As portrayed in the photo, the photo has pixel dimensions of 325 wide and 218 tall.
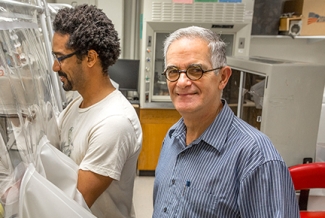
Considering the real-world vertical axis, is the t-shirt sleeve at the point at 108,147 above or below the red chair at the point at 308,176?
above

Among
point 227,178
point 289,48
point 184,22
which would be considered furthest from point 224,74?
point 289,48

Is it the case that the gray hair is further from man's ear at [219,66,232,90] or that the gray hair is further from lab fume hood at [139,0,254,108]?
lab fume hood at [139,0,254,108]

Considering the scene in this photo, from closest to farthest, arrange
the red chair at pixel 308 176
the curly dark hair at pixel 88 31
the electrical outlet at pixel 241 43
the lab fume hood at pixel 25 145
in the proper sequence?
1. the lab fume hood at pixel 25 145
2. the curly dark hair at pixel 88 31
3. the red chair at pixel 308 176
4. the electrical outlet at pixel 241 43

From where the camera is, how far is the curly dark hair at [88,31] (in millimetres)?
1136

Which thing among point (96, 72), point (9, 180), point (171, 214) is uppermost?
point (96, 72)

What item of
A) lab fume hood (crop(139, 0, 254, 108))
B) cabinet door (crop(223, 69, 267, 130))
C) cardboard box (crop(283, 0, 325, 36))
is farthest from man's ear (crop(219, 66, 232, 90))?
cardboard box (crop(283, 0, 325, 36))

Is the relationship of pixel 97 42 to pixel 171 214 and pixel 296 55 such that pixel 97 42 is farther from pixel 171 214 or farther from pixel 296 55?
pixel 296 55

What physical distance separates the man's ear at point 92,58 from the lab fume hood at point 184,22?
188 centimetres

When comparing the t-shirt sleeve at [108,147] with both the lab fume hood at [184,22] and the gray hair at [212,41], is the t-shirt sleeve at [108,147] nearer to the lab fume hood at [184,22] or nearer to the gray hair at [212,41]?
the gray hair at [212,41]

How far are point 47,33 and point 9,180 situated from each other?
122cm

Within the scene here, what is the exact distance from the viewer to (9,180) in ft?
2.29

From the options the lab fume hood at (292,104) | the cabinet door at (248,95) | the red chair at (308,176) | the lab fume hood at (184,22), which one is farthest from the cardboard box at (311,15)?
the red chair at (308,176)

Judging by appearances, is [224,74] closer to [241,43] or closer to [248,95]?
[248,95]

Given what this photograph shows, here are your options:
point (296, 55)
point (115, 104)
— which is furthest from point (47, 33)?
point (296, 55)
